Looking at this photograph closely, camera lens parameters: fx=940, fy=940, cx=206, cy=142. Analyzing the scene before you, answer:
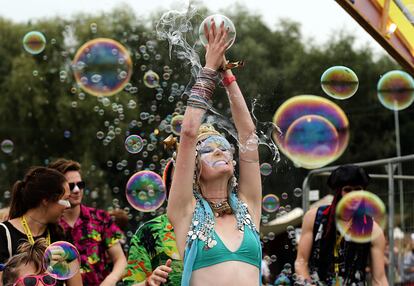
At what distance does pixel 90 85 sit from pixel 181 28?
411cm

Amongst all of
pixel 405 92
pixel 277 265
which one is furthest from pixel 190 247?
pixel 277 265

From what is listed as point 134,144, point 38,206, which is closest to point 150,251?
point 38,206

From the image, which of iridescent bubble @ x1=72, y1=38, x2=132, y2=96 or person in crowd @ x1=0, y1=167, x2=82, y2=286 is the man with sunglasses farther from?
iridescent bubble @ x1=72, y1=38, x2=132, y2=96

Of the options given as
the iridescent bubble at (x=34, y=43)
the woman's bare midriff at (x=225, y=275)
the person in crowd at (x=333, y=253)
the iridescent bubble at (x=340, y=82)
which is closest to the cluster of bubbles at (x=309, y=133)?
the iridescent bubble at (x=340, y=82)

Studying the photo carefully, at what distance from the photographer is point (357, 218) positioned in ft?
18.8

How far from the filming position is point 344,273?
18.8 ft

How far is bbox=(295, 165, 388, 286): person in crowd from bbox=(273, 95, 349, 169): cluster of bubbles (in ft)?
1.00

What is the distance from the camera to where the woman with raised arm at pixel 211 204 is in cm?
373

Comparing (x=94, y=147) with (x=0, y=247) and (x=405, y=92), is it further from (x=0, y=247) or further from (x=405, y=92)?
(x=0, y=247)

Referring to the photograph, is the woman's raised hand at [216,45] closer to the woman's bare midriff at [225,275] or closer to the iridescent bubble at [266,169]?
the woman's bare midriff at [225,275]

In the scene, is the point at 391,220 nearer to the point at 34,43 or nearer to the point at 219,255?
the point at 34,43

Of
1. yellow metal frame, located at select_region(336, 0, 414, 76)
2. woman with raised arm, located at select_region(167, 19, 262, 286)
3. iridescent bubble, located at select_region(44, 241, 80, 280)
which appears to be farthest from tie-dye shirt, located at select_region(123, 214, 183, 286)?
yellow metal frame, located at select_region(336, 0, 414, 76)

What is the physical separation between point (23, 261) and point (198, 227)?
113cm

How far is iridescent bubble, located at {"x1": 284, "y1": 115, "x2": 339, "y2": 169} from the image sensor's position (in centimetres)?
608
